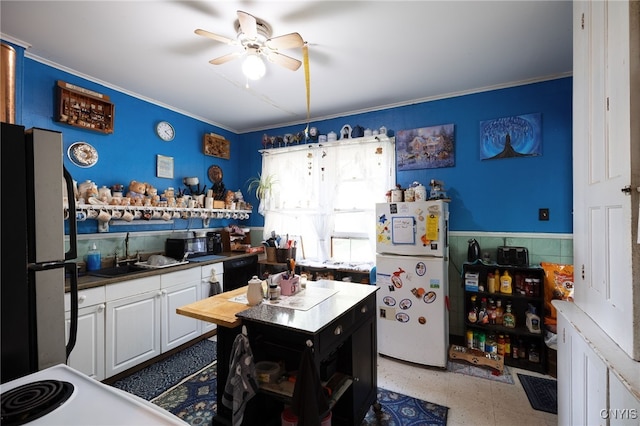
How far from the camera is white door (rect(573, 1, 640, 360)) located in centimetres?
100

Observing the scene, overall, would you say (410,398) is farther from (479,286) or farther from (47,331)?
(47,331)

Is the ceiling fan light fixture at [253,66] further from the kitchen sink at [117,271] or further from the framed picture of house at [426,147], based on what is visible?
the kitchen sink at [117,271]

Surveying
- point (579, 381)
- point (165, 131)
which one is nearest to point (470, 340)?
point (579, 381)

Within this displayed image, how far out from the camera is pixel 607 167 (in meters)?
1.22

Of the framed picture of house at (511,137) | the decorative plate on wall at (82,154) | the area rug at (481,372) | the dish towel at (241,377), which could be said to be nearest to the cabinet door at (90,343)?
the decorative plate on wall at (82,154)

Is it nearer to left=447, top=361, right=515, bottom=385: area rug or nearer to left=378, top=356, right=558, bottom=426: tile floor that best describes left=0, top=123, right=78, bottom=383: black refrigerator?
left=378, top=356, right=558, bottom=426: tile floor

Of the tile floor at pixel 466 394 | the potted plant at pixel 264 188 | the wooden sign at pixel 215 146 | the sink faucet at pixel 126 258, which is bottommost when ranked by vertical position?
the tile floor at pixel 466 394

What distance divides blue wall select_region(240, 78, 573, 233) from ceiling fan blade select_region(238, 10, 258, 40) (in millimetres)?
2104

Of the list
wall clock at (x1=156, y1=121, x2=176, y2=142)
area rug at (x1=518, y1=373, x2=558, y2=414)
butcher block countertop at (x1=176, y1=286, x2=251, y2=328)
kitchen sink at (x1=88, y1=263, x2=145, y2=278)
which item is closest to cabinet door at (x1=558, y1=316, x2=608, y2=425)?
area rug at (x1=518, y1=373, x2=558, y2=414)

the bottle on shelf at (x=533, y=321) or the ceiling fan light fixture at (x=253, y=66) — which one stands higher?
the ceiling fan light fixture at (x=253, y=66)

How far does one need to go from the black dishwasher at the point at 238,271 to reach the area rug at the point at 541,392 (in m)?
3.00

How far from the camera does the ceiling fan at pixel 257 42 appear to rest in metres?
1.82

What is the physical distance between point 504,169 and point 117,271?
3.94m

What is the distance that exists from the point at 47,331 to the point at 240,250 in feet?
9.15
